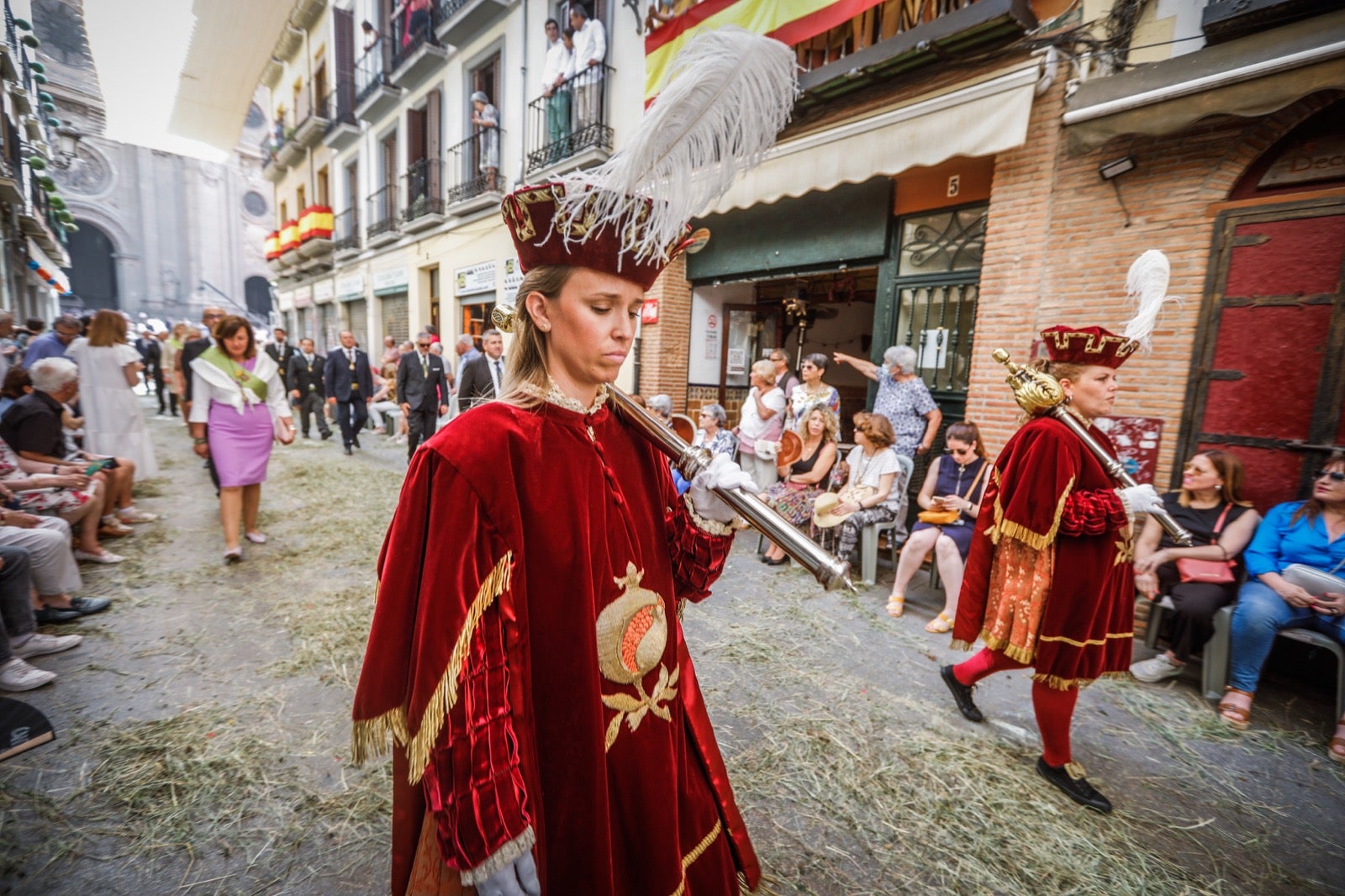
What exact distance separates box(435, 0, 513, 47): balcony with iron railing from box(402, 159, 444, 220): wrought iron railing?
2.56 metres

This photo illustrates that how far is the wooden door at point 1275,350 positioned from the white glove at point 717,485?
179 inches

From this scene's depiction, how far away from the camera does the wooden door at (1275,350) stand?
3.64 meters

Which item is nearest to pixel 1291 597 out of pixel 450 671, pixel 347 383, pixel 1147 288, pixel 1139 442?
pixel 1139 442

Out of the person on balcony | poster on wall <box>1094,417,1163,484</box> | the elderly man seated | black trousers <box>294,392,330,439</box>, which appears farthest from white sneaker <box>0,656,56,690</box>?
the person on balcony

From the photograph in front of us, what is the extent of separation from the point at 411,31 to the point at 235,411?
13328 millimetres

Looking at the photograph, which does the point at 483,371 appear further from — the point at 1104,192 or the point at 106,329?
the point at 1104,192

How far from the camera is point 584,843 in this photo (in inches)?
47.6

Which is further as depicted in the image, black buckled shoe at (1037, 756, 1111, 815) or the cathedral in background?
the cathedral in background

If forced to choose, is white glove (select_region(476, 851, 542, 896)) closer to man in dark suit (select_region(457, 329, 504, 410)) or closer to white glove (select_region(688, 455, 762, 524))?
white glove (select_region(688, 455, 762, 524))

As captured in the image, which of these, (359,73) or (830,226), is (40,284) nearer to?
(359,73)

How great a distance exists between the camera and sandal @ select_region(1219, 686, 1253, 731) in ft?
10.5

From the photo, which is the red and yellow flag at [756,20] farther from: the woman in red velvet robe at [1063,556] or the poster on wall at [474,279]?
the poster on wall at [474,279]

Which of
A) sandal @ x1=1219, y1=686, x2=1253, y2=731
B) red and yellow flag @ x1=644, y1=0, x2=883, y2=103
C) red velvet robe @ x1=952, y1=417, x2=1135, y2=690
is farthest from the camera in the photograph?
red and yellow flag @ x1=644, y1=0, x2=883, y2=103

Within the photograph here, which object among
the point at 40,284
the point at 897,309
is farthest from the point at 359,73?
the point at 897,309
